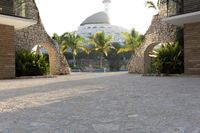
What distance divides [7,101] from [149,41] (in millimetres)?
16832

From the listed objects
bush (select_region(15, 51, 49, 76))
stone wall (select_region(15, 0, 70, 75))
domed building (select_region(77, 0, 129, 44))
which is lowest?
bush (select_region(15, 51, 49, 76))

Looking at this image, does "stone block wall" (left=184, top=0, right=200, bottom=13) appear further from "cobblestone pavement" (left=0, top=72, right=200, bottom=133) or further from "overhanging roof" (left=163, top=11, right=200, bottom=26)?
"cobblestone pavement" (left=0, top=72, right=200, bottom=133)

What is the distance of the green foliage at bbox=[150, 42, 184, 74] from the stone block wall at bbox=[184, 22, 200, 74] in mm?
422

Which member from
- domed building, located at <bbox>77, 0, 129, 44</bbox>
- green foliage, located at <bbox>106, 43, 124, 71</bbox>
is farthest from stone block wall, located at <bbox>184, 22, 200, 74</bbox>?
domed building, located at <bbox>77, 0, 129, 44</bbox>

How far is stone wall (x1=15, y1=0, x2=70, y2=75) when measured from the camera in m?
20.1

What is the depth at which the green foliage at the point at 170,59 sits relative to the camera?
18.0 m

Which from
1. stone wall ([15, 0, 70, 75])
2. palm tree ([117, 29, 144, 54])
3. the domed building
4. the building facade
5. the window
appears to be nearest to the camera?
the building facade

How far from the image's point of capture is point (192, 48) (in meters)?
17.6

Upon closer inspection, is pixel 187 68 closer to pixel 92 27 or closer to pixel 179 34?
pixel 179 34

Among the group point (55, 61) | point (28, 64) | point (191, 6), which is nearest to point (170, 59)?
point (191, 6)

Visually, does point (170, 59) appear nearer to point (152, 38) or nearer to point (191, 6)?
point (191, 6)

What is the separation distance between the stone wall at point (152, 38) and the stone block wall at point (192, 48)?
7.41 feet

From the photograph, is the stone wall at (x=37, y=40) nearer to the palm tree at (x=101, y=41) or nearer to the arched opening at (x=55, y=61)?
the arched opening at (x=55, y=61)

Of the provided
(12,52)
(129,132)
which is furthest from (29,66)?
(129,132)
